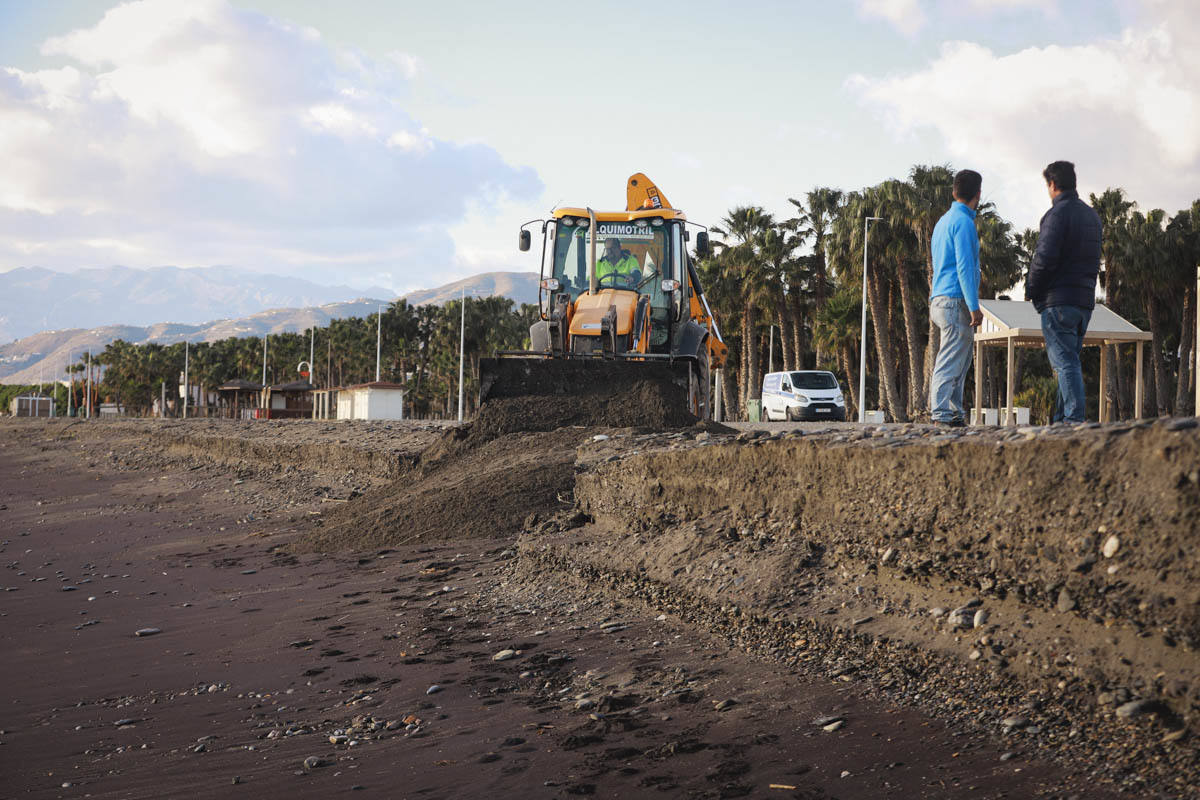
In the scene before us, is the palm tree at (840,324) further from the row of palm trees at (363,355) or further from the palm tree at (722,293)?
the row of palm trees at (363,355)

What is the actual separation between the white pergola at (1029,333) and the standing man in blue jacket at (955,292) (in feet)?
16.7

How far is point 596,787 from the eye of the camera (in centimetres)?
409

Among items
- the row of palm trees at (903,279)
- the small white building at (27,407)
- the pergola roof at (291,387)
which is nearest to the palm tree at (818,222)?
the row of palm trees at (903,279)

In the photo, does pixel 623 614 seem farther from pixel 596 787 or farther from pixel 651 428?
pixel 651 428

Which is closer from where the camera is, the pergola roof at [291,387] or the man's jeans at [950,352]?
the man's jeans at [950,352]

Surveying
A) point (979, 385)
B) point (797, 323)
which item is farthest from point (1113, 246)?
point (979, 385)

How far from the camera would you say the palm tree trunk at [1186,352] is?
3575 centimetres

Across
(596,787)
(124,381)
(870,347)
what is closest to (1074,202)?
(596,787)

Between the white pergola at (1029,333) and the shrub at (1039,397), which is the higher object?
the white pergola at (1029,333)

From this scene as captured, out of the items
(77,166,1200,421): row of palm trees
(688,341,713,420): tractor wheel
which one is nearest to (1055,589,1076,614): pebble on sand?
(688,341,713,420): tractor wheel

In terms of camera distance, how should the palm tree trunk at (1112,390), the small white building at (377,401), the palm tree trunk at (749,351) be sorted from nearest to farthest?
the palm tree trunk at (1112,390), the small white building at (377,401), the palm tree trunk at (749,351)

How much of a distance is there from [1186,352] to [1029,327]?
28.5 metres

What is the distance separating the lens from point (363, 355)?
306ft

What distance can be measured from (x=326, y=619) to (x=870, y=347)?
49895 millimetres
